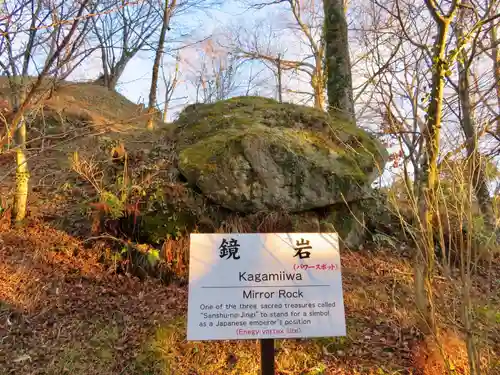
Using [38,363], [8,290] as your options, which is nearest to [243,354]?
[38,363]

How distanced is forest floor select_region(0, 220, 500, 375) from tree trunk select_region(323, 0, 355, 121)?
3618 mm

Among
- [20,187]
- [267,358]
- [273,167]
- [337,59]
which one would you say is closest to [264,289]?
[267,358]

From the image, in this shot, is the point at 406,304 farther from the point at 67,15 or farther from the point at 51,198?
the point at 51,198

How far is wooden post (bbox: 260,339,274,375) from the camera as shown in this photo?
2.88 meters

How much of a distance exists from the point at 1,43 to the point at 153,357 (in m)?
2.86

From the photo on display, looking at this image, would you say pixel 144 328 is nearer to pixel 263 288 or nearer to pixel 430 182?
pixel 263 288

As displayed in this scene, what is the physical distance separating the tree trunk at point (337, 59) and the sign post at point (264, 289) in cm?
483

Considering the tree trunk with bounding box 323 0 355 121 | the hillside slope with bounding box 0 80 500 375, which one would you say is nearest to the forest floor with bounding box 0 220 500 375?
the hillside slope with bounding box 0 80 500 375

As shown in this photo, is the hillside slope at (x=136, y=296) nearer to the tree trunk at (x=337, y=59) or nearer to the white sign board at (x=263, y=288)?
the white sign board at (x=263, y=288)

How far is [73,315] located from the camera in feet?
13.5

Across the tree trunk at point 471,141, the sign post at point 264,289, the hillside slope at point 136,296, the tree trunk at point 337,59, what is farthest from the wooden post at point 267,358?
the tree trunk at point 337,59

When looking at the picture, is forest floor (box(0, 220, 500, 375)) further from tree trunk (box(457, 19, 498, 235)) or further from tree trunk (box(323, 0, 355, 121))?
tree trunk (box(323, 0, 355, 121))

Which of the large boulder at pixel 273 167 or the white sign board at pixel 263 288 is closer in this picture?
the white sign board at pixel 263 288

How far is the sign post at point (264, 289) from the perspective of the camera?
111 inches
